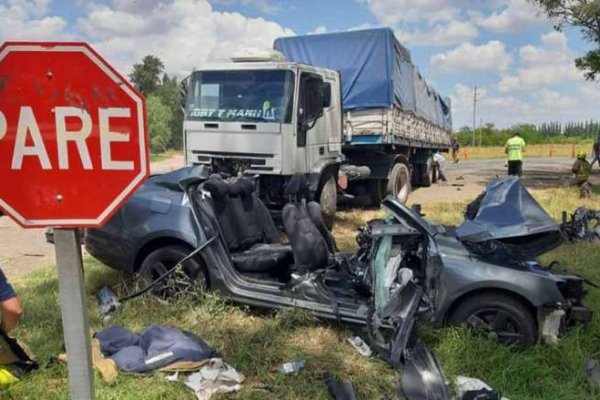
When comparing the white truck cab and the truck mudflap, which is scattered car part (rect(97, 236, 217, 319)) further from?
the white truck cab

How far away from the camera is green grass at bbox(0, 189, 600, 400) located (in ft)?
10.8

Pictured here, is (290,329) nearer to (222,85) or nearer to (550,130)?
(222,85)

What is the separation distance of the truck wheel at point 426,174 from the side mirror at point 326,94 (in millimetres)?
8324

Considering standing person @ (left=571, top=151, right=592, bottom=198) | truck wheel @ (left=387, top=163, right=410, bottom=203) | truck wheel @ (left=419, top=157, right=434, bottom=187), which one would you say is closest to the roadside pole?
truck wheel @ (left=387, top=163, right=410, bottom=203)

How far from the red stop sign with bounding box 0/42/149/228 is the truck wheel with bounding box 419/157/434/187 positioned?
15.3 meters

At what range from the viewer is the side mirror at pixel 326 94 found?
27.0ft

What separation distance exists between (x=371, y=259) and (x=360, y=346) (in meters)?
0.65

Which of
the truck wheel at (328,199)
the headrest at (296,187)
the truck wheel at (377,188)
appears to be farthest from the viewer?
the truck wheel at (377,188)

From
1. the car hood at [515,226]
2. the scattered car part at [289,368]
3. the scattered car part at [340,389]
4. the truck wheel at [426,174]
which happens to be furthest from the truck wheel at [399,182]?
the scattered car part at [340,389]

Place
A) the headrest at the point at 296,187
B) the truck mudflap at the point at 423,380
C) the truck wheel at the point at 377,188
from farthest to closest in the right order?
the truck wheel at the point at 377,188 → the headrest at the point at 296,187 → the truck mudflap at the point at 423,380

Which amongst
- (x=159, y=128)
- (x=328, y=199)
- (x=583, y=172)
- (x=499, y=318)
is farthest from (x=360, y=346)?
(x=159, y=128)

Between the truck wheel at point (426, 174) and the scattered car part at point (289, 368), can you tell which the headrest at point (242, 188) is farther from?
the truck wheel at point (426, 174)

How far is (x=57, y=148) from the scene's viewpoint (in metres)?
1.48

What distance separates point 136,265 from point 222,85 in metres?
3.77
